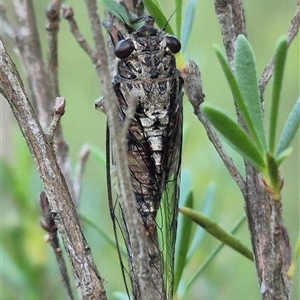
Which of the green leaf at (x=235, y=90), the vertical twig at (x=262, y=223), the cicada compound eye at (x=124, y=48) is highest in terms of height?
the cicada compound eye at (x=124, y=48)

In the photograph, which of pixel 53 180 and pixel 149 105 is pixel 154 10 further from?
pixel 149 105

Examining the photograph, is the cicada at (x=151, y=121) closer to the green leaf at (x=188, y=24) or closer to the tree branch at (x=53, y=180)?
the green leaf at (x=188, y=24)

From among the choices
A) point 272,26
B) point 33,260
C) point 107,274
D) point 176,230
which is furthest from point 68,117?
point 176,230

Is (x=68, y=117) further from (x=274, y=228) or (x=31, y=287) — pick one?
(x=274, y=228)

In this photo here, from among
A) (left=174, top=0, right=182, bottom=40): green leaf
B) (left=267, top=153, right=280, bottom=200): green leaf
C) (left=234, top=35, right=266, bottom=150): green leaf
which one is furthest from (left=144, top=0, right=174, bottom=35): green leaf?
(left=267, top=153, right=280, bottom=200): green leaf

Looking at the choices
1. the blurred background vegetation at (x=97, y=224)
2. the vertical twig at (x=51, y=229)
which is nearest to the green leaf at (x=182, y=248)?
the blurred background vegetation at (x=97, y=224)

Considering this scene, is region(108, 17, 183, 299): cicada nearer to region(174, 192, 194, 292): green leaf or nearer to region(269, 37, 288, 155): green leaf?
region(174, 192, 194, 292): green leaf

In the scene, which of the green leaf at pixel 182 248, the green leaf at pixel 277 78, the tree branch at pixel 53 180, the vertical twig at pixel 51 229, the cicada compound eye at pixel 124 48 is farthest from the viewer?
the cicada compound eye at pixel 124 48

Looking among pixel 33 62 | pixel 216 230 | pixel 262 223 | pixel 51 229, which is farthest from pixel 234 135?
pixel 33 62
